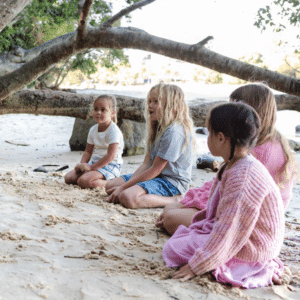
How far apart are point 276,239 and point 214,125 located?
711mm

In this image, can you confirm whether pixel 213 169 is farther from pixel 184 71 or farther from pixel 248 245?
pixel 184 71

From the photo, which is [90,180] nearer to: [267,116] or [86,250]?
[86,250]

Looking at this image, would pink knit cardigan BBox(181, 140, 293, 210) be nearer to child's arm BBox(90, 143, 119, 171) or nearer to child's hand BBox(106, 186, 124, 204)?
child's hand BBox(106, 186, 124, 204)

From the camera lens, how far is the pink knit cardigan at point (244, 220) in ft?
5.90

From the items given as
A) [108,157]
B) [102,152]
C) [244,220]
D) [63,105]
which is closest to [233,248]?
[244,220]

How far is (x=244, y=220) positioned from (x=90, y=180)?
105 inches

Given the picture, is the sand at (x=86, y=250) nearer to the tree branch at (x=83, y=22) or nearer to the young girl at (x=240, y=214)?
the young girl at (x=240, y=214)

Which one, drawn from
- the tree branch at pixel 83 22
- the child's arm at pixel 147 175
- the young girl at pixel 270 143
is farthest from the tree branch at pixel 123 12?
the young girl at pixel 270 143

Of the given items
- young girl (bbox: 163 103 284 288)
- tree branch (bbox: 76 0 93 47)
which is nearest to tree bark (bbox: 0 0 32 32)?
tree branch (bbox: 76 0 93 47)

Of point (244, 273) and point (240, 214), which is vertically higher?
point (240, 214)

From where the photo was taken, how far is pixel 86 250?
2.32 m

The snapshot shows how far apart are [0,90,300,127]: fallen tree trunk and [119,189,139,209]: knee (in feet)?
12.4

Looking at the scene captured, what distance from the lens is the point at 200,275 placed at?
1.94m

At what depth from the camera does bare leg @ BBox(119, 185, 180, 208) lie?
350 cm
